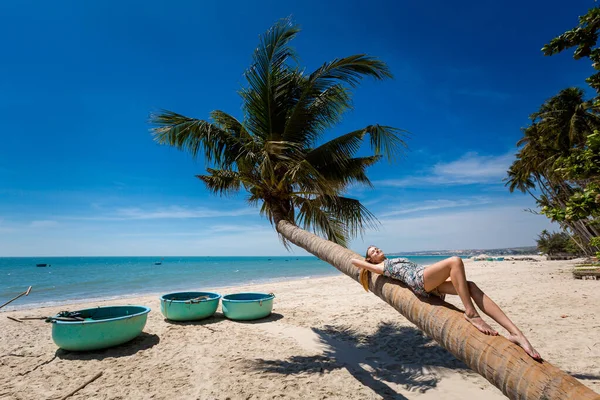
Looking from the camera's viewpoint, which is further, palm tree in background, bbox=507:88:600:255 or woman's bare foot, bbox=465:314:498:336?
palm tree in background, bbox=507:88:600:255

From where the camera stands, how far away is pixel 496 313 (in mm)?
2520

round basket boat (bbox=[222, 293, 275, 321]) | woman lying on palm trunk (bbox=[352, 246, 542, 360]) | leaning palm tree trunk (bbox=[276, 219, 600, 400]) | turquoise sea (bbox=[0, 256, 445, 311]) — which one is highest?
woman lying on palm trunk (bbox=[352, 246, 542, 360])

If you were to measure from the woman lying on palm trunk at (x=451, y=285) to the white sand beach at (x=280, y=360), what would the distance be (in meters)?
2.36

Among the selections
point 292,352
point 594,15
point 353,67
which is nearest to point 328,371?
point 292,352

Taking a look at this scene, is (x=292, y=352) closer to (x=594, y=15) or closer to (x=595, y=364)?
(x=595, y=364)

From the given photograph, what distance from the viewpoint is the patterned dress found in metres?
2.83

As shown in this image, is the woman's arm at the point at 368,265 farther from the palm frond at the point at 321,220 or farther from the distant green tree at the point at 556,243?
the distant green tree at the point at 556,243

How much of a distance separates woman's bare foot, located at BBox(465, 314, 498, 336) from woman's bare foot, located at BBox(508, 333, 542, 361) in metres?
0.13

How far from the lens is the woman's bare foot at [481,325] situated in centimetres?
229

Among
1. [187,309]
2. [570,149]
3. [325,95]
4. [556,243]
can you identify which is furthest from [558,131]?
[556,243]

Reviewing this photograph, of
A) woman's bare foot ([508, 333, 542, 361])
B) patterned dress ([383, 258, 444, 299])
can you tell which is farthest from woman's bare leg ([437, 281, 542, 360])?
patterned dress ([383, 258, 444, 299])

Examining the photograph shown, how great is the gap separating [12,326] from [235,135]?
9.16 meters

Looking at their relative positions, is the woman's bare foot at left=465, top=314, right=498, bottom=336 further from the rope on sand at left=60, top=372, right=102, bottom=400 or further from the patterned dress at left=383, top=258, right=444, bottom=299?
the rope on sand at left=60, top=372, right=102, bottom=400

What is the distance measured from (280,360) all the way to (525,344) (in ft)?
15.0
